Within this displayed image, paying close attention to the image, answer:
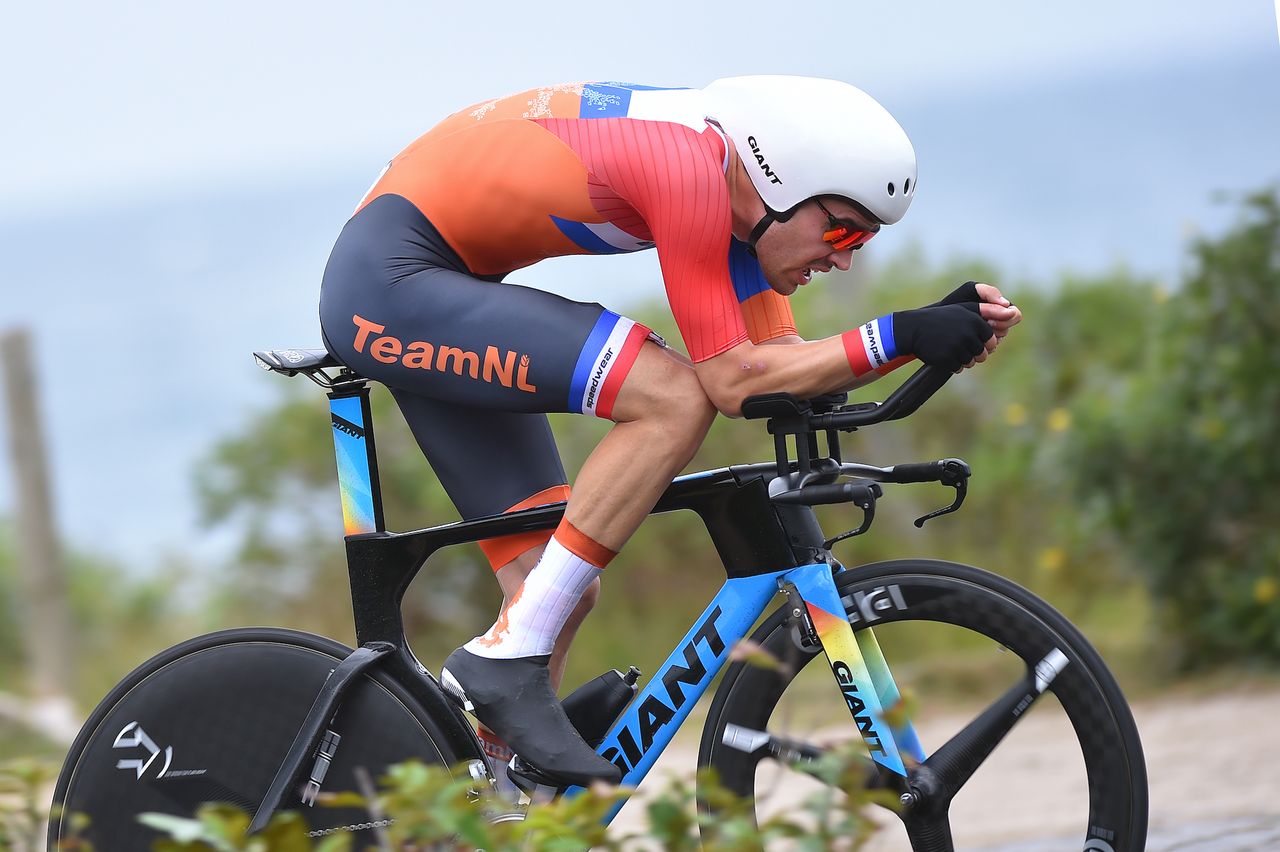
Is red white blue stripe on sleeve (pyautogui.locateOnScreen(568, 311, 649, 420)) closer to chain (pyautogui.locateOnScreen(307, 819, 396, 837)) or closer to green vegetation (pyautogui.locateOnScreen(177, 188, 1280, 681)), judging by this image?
chain (pyautogui.locateOnScreen(307, 819, 396, 837))

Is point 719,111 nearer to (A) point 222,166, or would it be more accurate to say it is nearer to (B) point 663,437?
(B) point 663,437

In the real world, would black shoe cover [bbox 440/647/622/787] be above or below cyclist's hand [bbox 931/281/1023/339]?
below

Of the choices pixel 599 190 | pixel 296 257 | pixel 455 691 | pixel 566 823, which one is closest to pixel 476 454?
pixel 455 691

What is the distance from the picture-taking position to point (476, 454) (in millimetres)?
2955

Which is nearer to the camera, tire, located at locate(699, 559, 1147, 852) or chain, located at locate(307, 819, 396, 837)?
tire, located at locate(699, 559, 1147, 852)

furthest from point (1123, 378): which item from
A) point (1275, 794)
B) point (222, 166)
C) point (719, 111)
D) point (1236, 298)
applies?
point (222, 166)

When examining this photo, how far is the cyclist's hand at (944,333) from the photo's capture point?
243cm

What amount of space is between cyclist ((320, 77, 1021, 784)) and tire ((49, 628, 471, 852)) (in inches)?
7.3

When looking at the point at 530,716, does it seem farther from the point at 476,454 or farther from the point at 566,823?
the point at 566,823

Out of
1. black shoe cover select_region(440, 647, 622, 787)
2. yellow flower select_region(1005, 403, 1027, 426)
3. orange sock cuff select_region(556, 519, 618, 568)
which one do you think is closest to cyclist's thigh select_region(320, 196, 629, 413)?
orange sock cuff select_region(556, 519, 618, 568)

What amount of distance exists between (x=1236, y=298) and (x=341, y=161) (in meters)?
149

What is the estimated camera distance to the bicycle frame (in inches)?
107

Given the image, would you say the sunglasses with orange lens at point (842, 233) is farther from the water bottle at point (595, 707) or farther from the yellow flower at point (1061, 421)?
the yellow flower at point (1061, 421)

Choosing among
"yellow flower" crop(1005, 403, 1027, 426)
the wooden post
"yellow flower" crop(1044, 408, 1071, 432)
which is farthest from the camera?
the wooden post
